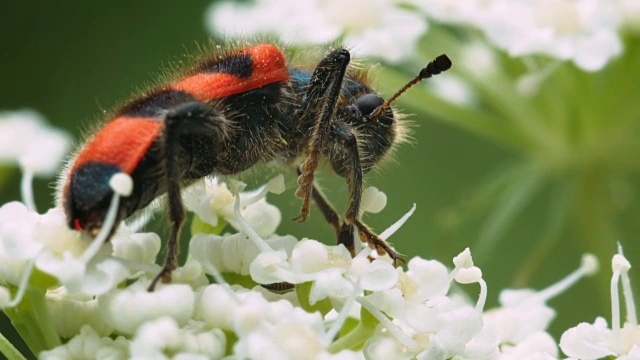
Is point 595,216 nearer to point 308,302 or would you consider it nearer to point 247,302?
point 308,302

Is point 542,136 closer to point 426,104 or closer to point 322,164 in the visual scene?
point 426,104

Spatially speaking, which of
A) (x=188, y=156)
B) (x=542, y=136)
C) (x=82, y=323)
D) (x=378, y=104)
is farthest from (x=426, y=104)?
(x=82, y=323)

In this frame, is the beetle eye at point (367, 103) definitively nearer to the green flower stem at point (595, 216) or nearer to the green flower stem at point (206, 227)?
the green flower stem at point (206, 227)

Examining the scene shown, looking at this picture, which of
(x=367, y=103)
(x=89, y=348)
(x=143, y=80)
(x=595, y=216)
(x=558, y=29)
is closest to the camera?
(x=89, y=348)

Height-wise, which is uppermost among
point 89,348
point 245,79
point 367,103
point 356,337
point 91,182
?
point 91,182

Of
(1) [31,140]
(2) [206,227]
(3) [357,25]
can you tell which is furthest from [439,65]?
(1) [31,140]

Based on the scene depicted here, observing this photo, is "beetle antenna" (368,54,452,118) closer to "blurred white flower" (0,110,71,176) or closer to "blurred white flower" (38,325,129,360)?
"blurred white flower" (38,325,129,360)

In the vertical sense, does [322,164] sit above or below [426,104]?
above

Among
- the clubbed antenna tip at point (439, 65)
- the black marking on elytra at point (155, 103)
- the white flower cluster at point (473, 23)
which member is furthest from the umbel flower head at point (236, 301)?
the white flower cluster at point (473, 23)
